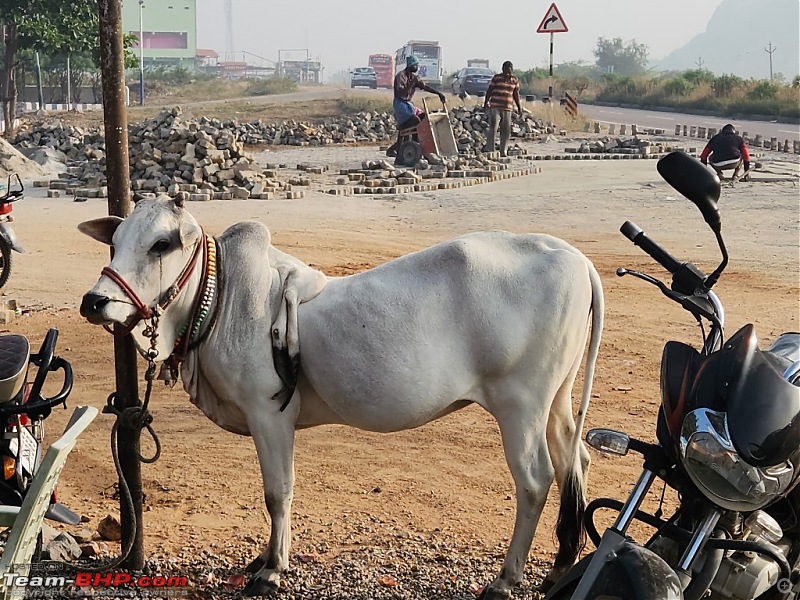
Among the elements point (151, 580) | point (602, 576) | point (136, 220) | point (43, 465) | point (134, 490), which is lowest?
point (151, 580)

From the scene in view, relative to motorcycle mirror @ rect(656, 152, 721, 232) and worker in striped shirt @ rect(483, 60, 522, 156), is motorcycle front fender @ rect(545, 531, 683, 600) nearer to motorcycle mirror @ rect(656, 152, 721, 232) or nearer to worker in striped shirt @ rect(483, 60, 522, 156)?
motorcycle mirror @ rect(656, 152, 721, 232)

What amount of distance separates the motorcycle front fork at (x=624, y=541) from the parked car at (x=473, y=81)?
41988 millimetres

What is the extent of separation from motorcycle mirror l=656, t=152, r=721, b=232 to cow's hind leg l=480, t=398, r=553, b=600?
3.97 ft

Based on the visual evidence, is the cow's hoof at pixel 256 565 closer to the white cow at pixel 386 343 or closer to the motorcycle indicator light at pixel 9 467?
the white cow at pixel 386 343

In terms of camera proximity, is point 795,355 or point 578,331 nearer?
point 795,355

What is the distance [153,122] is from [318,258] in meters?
8.35

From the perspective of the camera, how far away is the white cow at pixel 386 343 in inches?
159

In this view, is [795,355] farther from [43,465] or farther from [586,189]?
[586,189]

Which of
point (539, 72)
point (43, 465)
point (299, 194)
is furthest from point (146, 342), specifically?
point (539, 72)

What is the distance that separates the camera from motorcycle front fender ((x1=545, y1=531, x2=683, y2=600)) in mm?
2635

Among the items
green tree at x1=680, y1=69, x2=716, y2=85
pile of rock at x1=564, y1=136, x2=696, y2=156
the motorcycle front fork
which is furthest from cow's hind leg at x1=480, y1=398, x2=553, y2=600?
green tree at x1=680, y1=69, x2=716, y2=85

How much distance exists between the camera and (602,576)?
276 centimetres

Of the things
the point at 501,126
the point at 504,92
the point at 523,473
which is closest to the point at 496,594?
the point at 523,473

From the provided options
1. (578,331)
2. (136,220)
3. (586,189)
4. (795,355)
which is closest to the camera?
(795,355)
